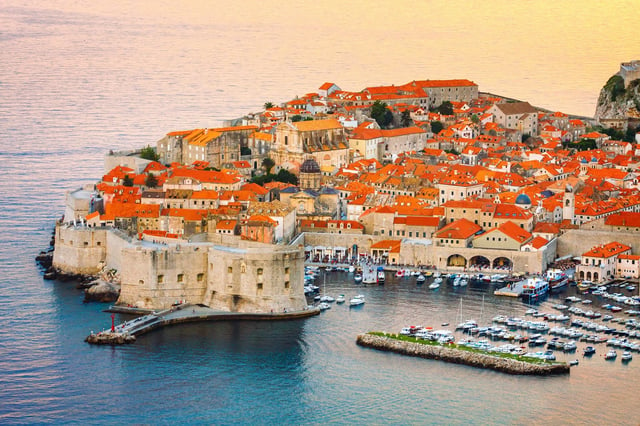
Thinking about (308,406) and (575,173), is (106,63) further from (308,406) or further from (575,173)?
(308,406)

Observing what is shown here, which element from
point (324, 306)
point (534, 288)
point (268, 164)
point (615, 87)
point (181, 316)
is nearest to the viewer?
point (181, 316)

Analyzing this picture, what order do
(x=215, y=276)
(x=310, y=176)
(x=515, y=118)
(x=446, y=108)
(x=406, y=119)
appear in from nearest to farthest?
(x=215, y=276) → (x=310, y=176) → (x=515, y=118) → (x=406, y=119) → (x=446, y=108)

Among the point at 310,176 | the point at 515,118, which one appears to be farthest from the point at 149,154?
the point at 515,118

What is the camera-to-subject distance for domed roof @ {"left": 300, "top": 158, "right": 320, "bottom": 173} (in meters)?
47.3

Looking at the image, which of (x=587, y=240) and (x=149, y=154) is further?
(x=149, y=154)

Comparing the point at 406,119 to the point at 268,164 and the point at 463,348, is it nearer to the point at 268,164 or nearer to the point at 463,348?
the point at 268,164

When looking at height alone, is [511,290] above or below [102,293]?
above

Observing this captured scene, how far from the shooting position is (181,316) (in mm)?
34781

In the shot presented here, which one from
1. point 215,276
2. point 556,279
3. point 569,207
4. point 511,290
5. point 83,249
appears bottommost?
point 511,290

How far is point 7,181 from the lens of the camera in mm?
52688

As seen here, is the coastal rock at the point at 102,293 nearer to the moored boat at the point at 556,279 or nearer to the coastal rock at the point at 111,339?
the coastal rock at the point at 111,339

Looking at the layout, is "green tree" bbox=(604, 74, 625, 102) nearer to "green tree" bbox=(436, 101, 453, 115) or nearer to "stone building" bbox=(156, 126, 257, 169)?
"green tree" bbox=(436, 101, 453, 115)

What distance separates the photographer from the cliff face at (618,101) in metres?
60.1

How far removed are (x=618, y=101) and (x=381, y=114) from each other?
1091 cm
